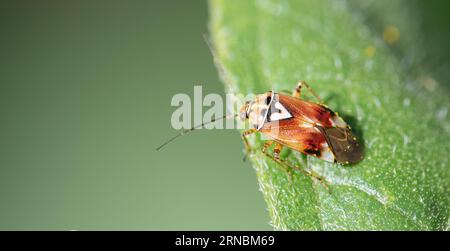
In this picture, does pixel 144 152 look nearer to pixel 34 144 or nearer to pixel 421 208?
pixel 34 144

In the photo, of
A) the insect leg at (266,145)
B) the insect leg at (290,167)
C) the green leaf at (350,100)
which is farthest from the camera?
the insect leg at (266,145)

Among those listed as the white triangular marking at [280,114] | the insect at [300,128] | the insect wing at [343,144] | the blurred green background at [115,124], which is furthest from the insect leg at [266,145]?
the blurred green background at [115,124]

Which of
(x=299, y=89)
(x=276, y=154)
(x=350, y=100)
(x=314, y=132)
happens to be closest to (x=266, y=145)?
(x=276, y=154)

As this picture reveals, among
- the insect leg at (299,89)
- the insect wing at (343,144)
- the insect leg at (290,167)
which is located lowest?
the insect leg at (290,167)

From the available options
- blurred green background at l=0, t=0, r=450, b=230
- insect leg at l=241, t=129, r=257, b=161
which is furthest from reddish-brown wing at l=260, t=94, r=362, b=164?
blurred green background at l=0, t=0, r=450, b=230

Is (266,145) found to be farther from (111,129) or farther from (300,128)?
(111,129)

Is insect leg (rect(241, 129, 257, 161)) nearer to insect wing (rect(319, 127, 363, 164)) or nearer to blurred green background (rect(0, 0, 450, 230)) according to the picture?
insect wing (rect(319, 127, 363, 164))

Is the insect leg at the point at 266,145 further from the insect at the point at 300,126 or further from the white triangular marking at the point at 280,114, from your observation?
the white triangular marking at the point at 280,114
